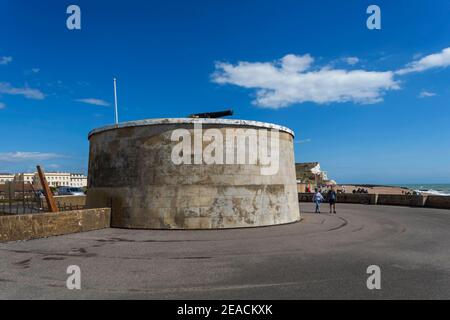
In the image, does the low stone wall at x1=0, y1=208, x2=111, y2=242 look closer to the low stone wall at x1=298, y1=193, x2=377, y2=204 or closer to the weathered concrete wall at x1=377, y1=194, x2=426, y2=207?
the weathered concrete wall at x1=377, y1=194, x2=426, y2=207

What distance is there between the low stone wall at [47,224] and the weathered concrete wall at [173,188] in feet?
4.11

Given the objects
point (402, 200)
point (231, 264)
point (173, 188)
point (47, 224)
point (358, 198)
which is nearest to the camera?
point (231, 264)

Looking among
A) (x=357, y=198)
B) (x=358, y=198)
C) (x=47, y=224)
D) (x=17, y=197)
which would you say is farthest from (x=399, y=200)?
(x=17, y=197)

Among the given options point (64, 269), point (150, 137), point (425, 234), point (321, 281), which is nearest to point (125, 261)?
point (64, 269)

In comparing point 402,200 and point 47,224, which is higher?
point 47,224

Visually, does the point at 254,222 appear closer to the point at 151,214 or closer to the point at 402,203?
the point at 151,214

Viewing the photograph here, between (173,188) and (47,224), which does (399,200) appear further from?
(47,224)

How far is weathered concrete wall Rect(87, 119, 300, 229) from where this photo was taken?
1403cm

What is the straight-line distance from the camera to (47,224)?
1201 centimetres

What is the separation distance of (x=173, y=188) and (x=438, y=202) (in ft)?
70.1

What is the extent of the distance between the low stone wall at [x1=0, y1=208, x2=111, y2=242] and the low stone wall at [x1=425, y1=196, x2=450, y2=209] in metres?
23.4

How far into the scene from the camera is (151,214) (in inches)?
555

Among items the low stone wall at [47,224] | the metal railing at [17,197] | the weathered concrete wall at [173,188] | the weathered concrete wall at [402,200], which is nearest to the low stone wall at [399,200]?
the weathered concrete wall at [402,200]
